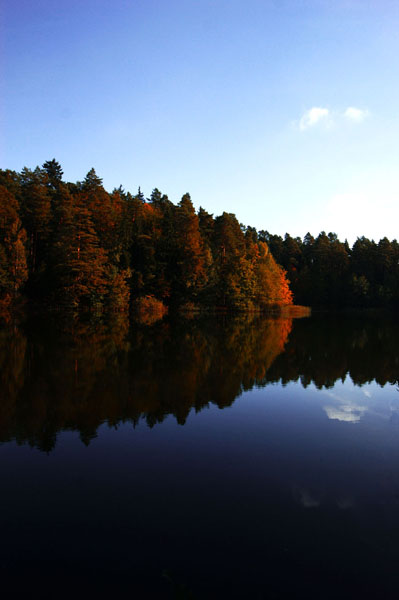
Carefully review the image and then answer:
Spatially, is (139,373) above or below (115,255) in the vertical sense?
below

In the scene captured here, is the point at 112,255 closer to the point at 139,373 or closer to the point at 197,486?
the point at 139,373

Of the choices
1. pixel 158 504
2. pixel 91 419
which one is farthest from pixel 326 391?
pixel 158 504

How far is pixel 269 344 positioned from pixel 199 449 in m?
15.8

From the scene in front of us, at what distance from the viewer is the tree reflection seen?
885 centimetres

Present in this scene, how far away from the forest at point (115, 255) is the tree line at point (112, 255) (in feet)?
0.44

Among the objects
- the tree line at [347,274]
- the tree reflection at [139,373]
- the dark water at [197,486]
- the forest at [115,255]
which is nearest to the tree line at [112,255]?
the forest at [115,255]

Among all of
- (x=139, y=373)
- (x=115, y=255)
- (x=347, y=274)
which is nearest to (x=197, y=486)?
(x=139, y=373)

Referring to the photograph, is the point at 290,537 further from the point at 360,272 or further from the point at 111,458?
the point at 360,272

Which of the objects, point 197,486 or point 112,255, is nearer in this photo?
point 197,486

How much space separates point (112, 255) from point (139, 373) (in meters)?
40.3

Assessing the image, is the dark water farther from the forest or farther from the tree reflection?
the forest

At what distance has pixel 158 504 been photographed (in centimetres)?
520

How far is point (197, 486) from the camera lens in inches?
225

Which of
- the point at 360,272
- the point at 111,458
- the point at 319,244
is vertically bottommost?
the point at 111,458
